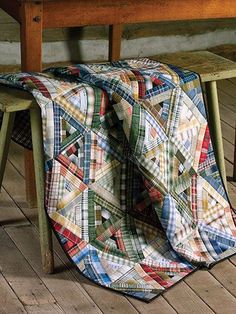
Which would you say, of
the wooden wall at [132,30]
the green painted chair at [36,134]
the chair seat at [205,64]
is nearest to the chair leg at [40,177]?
the green painted chair at [36,134]

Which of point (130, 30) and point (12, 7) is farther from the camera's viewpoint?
point (130, 30)

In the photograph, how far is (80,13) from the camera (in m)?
2.67

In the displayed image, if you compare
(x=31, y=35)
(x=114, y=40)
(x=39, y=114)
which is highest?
(x=31, y=35)

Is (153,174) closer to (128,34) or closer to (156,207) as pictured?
(156,207)

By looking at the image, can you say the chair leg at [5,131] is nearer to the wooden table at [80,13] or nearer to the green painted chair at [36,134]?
the green painted chair at [36,134]

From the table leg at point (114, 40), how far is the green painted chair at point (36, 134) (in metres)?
1.19

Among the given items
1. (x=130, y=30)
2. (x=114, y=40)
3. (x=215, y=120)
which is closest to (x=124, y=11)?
(x=215, y=120)

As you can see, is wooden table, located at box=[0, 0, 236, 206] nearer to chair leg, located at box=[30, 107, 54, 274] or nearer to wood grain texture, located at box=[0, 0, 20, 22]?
wood grain texture, located at box=[0, 0, 20, 22]

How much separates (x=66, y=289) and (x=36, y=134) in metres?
0.47

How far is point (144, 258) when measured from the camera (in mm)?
2557

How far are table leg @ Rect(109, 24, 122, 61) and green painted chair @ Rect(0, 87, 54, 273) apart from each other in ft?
3.90

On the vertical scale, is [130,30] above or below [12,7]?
below

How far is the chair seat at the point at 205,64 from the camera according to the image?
108 inches

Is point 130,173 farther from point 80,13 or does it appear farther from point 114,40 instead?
point 114,40
